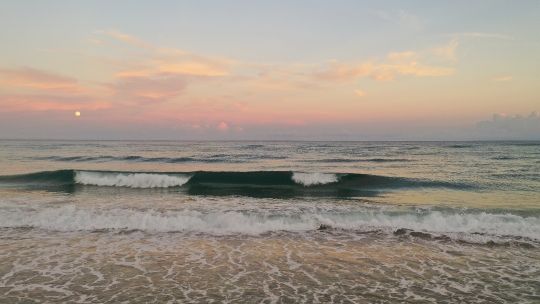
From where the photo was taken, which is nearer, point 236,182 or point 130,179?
point 130,179

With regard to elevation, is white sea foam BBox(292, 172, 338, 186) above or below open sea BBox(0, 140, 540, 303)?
above

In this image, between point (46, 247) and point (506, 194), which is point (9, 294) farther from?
point (506, 194)

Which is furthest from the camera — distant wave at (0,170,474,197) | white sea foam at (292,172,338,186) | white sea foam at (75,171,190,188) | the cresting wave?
white sea foam at (292,172,338,186)

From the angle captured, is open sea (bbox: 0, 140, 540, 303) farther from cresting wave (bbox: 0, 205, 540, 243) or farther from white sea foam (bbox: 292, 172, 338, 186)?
white sea foam (bbox: 292, 172, 338, 186)

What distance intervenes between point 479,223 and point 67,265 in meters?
12.9

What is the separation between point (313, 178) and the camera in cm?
2330

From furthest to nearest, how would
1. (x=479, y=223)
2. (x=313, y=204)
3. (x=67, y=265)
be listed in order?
(x=313, y=204)
(x=479, y=223)
(x=67, y=265)

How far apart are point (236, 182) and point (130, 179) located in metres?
7.60

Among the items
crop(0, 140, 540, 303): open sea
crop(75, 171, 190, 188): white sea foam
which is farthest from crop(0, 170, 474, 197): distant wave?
crop(0, 140, 540, 303): open sea

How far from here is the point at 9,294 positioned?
226 inches

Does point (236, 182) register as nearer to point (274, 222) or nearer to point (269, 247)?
point (274, 222)

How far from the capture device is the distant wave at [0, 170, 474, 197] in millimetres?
20016

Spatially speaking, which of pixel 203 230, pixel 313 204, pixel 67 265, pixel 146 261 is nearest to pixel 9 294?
pixel 67 265

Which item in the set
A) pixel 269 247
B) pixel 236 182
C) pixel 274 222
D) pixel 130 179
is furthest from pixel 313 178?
pixel 269 247
